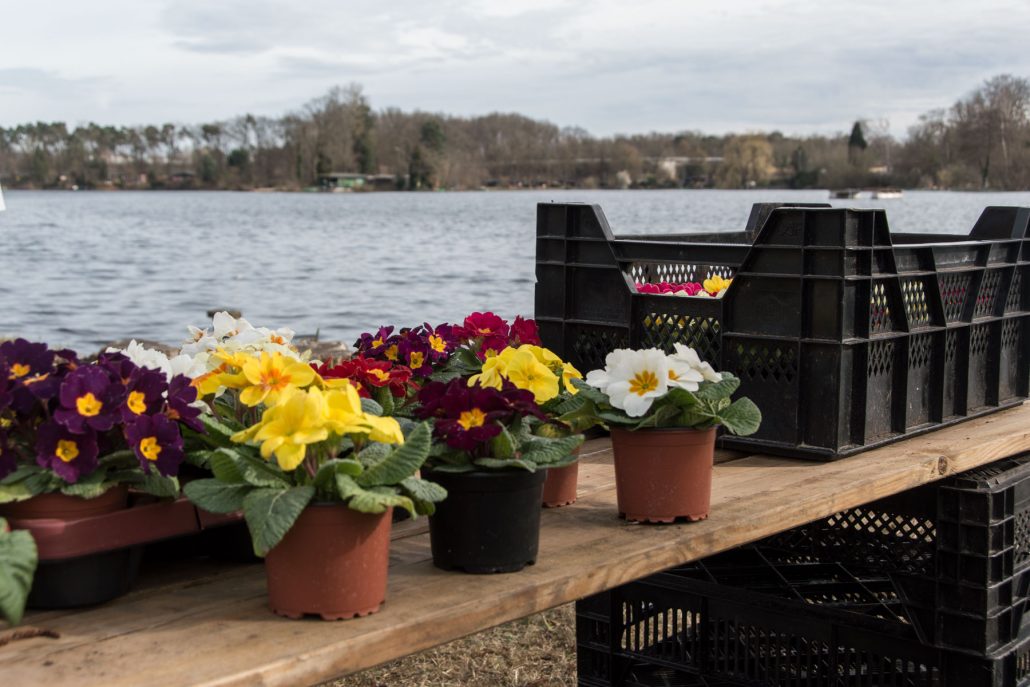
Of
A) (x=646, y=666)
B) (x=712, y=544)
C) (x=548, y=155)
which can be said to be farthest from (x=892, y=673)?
(x=548, y=155)

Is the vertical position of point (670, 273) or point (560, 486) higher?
point (670, 273)

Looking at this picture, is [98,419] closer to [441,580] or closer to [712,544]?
[441,580]

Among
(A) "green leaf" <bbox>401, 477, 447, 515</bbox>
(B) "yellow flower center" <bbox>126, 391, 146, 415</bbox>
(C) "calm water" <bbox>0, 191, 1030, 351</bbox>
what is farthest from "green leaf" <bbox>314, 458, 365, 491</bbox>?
(C) "calm water" <bbox>0, 191, 1030, 351</bbox>

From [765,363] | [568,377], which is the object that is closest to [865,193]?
[765,363]

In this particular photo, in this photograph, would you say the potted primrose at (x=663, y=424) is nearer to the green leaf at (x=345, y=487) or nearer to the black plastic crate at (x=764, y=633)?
the green leaf at (x=345, y=487)

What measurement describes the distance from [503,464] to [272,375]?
1.55 ft

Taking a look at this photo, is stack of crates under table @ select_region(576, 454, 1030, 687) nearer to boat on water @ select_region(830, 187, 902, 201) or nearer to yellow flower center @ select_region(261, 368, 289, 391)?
yellow flower center @ select_region(261, 368, 289, 391)

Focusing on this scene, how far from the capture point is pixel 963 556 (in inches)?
137

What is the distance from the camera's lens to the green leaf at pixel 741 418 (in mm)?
2566

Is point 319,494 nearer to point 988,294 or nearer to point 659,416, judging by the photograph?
point 659,416

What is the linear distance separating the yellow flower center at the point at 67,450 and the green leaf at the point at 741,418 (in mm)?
1333

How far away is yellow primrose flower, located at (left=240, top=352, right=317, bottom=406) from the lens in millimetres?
2182

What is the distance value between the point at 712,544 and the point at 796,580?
186cm

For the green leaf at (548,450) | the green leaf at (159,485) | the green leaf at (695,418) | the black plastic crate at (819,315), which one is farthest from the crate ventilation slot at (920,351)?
the green leaf at (159,485)
